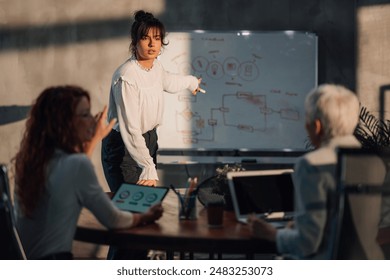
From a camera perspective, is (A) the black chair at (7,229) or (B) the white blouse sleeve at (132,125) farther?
(B) the white blouse sleeve at (132,125)

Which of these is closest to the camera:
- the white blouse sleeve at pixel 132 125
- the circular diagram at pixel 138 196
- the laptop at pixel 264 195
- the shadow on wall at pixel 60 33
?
the laptop at pixel 264 195

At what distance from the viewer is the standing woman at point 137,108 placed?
390 centimetres

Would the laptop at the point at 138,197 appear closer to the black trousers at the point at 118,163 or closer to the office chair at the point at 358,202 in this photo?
the office chair at the point at 358,202

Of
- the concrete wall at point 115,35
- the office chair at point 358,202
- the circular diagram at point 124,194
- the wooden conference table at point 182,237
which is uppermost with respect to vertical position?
the concrete wall at point 115,35

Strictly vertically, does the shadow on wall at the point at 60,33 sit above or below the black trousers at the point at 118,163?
above

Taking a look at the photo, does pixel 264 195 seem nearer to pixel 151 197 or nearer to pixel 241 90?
pixel 151 197

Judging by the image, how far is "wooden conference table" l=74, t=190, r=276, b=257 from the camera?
8.41 ft

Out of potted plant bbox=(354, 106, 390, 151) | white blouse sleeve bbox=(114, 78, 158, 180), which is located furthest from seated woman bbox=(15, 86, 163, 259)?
potted plant bbox=(354, 106, 390, 151)

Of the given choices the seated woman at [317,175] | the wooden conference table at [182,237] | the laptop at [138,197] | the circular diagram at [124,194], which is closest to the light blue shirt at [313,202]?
the seated woman at [317,175]

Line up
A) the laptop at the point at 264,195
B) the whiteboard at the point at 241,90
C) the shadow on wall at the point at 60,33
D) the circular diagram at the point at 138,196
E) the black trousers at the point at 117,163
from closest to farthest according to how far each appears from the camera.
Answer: the laptop at the point at 264,195 < the circular diagram at the point at 138,196 < the black trousers at the point at 117,163 < the whiteboard at the point at 241,90 < the shadow on wall at the point at 60,33

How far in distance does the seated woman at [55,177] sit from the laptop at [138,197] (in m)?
0.33

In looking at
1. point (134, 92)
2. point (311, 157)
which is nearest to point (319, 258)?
point (311, 157)
